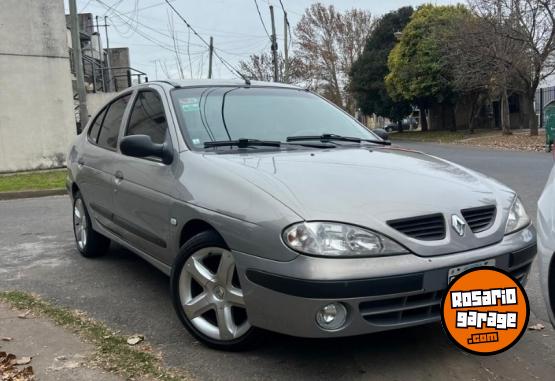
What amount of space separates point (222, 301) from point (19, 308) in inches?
71.0

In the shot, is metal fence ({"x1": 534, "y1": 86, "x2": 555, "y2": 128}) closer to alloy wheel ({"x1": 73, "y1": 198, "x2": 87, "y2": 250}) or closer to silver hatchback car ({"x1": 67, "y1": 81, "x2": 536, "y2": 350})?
alloy wheel ({"x1": 73, "y1": 198, "x2": 87, "y2": 250})

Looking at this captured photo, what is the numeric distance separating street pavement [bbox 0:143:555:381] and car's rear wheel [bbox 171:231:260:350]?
12cm

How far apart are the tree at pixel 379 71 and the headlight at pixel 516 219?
3420 cm

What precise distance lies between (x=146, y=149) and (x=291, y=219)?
56.5 inches

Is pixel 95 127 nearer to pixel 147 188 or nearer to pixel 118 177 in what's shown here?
pixel 118 177

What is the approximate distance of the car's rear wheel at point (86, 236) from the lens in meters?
5.48

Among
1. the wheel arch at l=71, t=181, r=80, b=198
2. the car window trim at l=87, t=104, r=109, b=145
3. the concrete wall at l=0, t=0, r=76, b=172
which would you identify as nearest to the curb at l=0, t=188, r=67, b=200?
the concrete wall at l=0, t=0, r=76, b=172

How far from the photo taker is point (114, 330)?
3684mm

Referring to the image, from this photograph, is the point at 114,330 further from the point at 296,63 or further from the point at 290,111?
the point at 296,63

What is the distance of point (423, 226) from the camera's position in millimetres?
2883

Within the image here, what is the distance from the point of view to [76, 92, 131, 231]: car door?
15.5ft

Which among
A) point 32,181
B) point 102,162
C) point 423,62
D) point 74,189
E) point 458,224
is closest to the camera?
point 458,224

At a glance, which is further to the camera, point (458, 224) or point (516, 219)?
point (516, 219)

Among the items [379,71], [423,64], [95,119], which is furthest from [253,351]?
[379,71]
